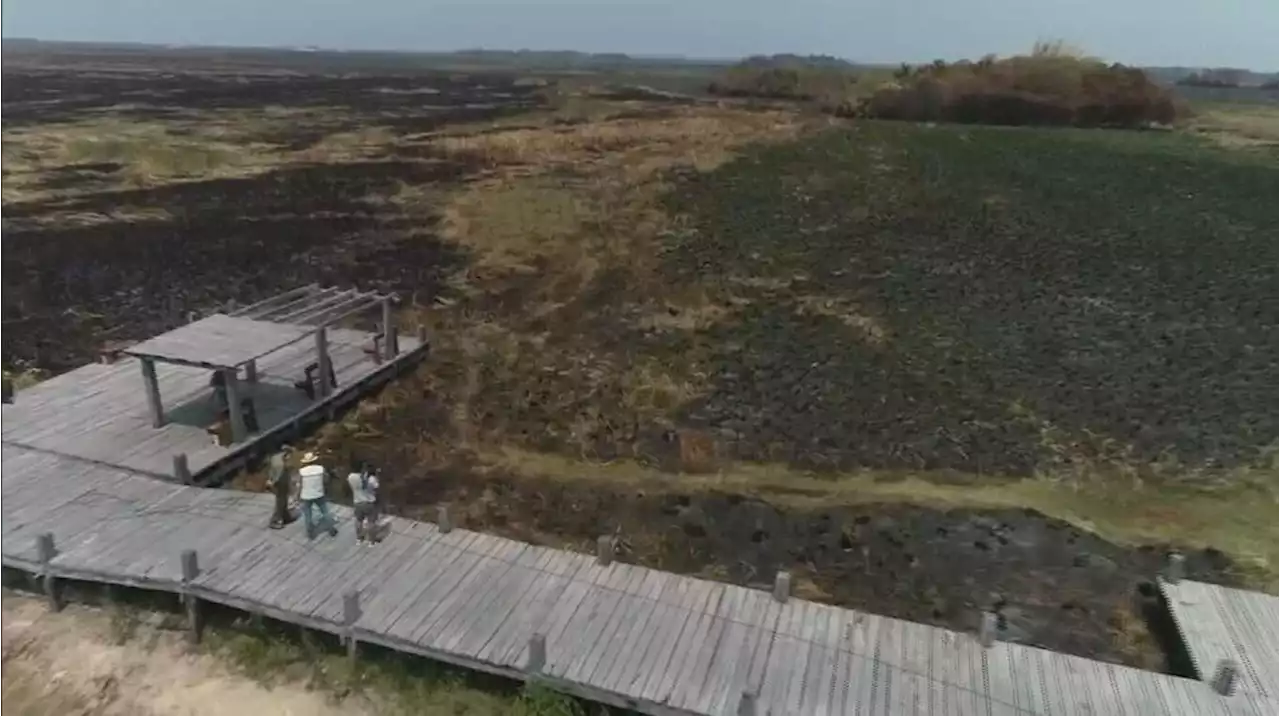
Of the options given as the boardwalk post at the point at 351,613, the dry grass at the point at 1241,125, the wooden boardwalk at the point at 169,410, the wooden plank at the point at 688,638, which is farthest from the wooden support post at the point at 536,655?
the dry grass at the point at 1241,125

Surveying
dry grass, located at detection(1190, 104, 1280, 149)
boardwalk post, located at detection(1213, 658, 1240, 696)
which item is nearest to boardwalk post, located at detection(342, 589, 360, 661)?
boardwalk post, located at detection(1213, 658, 1240, 696)

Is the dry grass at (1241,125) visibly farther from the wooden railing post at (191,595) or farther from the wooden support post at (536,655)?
the wooden railing post at (191,595)

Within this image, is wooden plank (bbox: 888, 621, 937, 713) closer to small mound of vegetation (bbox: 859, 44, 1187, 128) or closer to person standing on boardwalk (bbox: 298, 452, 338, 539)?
person standing on boardwalk (bbox: 298, 452, 338, 539)

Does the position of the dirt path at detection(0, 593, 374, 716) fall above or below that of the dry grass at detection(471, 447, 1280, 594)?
below

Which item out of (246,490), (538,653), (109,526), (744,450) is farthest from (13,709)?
(744,450)

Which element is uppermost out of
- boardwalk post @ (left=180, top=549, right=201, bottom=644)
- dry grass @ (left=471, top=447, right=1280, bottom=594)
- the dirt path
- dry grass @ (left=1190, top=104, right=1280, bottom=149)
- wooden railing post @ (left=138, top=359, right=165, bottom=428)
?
dry grass @ (left=1190, top=104, right=1280, bottom=149)

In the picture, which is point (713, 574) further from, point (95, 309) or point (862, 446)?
point (95, 309)
